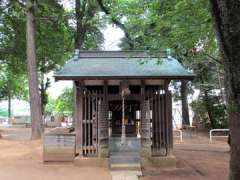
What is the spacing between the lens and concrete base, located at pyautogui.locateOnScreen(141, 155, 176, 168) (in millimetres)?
14578

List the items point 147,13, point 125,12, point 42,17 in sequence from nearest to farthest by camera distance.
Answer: point 147,13
point 125,12
point 42,17

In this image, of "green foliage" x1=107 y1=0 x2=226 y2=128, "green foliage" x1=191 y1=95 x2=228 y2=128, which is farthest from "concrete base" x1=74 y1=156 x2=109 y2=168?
"green foliage" x1=191 y1=95 x2=228 y2=128

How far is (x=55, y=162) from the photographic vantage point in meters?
15.0

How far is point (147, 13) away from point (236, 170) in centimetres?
795

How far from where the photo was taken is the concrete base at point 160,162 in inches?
574

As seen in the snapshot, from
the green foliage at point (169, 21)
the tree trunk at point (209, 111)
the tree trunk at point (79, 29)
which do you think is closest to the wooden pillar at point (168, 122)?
the green foliage at point (169, 21)

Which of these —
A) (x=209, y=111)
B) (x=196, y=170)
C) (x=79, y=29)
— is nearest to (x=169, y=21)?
(x=196, y=170)

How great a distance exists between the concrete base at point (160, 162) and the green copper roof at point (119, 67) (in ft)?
8.54

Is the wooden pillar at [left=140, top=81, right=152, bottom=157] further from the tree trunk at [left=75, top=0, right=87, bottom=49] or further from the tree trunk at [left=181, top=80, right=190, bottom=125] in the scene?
the tree trunk at [left=181, top=80, right=190, bottom=125]

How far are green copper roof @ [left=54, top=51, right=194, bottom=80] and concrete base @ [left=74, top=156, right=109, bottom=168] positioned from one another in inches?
104

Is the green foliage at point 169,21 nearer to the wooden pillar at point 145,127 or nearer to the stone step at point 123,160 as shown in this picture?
the wooden pillar at point 145,127

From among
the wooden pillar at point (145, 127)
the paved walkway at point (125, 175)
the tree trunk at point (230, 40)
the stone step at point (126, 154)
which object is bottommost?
the paved walkway at point (125, 175)

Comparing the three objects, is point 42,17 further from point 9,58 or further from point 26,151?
point 26,151

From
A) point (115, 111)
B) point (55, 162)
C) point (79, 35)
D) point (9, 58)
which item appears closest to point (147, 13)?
point (115, 111)
